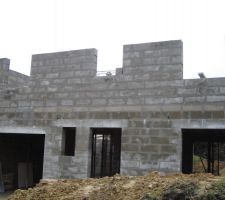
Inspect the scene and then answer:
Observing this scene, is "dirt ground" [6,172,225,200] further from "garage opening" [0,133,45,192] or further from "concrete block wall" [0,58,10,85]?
"garage opening" [0,133,45,192]

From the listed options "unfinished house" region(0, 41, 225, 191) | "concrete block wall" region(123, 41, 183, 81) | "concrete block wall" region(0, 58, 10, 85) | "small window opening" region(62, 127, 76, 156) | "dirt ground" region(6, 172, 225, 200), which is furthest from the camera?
"concrete block wall" region(0, 58, 10, 85)

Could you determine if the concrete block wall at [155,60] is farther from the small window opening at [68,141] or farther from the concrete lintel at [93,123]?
the small window opening at [68,141]

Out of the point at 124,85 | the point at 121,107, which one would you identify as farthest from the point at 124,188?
the point at 124,85

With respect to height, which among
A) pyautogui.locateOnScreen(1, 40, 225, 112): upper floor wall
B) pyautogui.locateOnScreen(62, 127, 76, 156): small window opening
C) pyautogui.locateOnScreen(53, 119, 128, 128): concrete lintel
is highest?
pyautogui.locateOnScreen(1, 40, 225, 112): upper floor wall

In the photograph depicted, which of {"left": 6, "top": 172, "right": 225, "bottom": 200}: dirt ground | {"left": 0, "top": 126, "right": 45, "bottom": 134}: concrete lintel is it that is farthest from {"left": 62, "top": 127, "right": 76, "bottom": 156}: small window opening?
{"left": 6, "top": 172, "right": 225, "bottom": 200}: dirt ground

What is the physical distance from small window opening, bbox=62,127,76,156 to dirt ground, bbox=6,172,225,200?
2.48 meters

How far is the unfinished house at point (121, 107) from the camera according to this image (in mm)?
7836

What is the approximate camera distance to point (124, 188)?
5812 mm

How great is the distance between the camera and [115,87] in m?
8.72

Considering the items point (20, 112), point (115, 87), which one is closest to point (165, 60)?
point (115, 87)

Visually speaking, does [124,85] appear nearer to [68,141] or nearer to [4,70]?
[68,141]

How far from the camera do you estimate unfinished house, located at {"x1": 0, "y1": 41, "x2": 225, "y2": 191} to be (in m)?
7.84

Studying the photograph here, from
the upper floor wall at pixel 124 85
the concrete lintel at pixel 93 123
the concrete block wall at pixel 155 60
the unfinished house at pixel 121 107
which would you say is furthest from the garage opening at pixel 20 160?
the concrete block wall at pixel 155 60

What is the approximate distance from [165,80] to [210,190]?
12.5 feet
